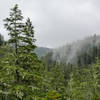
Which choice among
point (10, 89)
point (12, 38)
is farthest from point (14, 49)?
A: point (10, 89)

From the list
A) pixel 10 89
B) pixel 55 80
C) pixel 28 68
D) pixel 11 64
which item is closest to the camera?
pixel 10 89

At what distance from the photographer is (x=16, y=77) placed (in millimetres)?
12688

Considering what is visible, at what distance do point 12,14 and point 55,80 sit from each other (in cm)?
2295

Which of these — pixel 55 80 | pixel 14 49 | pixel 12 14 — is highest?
pixel 12 14

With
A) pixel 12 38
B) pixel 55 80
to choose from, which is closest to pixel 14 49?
pixel 12 38

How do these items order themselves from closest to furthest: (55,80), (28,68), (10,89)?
(10,89) → (28,68) → (55,80)

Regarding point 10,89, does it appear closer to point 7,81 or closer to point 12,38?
point 7,81

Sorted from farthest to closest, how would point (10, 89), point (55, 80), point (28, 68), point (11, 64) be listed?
point (55, 80) < point (28, 68) < point (11, 64) < point (10, 89)

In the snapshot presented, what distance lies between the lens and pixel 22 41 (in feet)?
44.2

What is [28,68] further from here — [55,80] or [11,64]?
[55,80]

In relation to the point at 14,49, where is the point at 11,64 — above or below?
below

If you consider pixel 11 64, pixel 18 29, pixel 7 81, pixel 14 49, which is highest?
pixel 18 29

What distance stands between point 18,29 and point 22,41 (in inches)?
37.5

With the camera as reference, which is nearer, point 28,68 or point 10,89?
point 10,89
